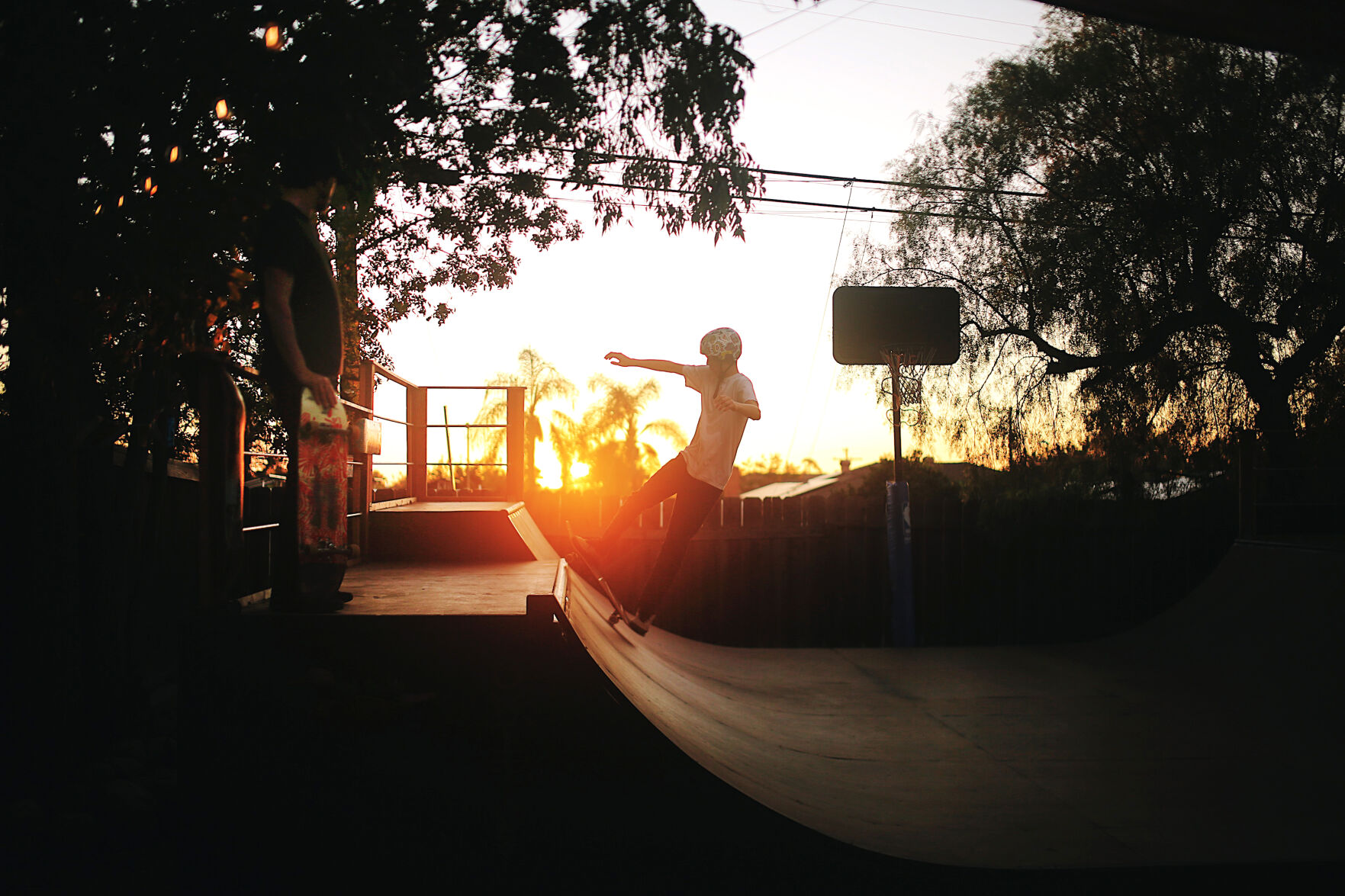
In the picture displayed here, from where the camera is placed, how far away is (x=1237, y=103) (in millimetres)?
11766

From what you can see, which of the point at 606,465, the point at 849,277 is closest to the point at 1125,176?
the point at 849,277

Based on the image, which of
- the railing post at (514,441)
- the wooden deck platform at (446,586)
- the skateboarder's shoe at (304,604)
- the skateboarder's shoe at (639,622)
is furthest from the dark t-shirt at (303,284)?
the railing post at (514,441)

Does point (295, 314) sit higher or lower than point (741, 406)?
higher

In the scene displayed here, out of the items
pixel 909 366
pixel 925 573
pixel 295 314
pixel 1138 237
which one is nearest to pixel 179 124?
pixel 295 314

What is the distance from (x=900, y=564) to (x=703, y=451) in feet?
15.8

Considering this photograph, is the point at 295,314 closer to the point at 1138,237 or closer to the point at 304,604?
the point at 304,604

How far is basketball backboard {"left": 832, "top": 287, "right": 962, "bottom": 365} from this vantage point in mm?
10602

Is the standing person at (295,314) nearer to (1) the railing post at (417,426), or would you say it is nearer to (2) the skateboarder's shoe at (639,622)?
(2) the skateboarder's shoe at (639,622)

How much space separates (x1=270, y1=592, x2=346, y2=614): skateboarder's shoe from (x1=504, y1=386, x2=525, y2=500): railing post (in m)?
6.99

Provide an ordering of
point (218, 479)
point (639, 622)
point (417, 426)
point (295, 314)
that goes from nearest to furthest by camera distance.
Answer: point (218, 479), point (295, 314), point (639, 622), point (417, 426)

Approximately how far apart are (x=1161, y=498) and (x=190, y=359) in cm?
1108

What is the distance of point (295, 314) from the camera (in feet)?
10.5

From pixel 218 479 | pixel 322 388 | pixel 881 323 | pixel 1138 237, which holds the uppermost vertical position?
pixel 1138 237

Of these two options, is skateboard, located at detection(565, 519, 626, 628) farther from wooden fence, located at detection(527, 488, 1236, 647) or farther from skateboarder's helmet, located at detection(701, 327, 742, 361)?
wooden fence, located at detection(527, 488, 1236, 647)
